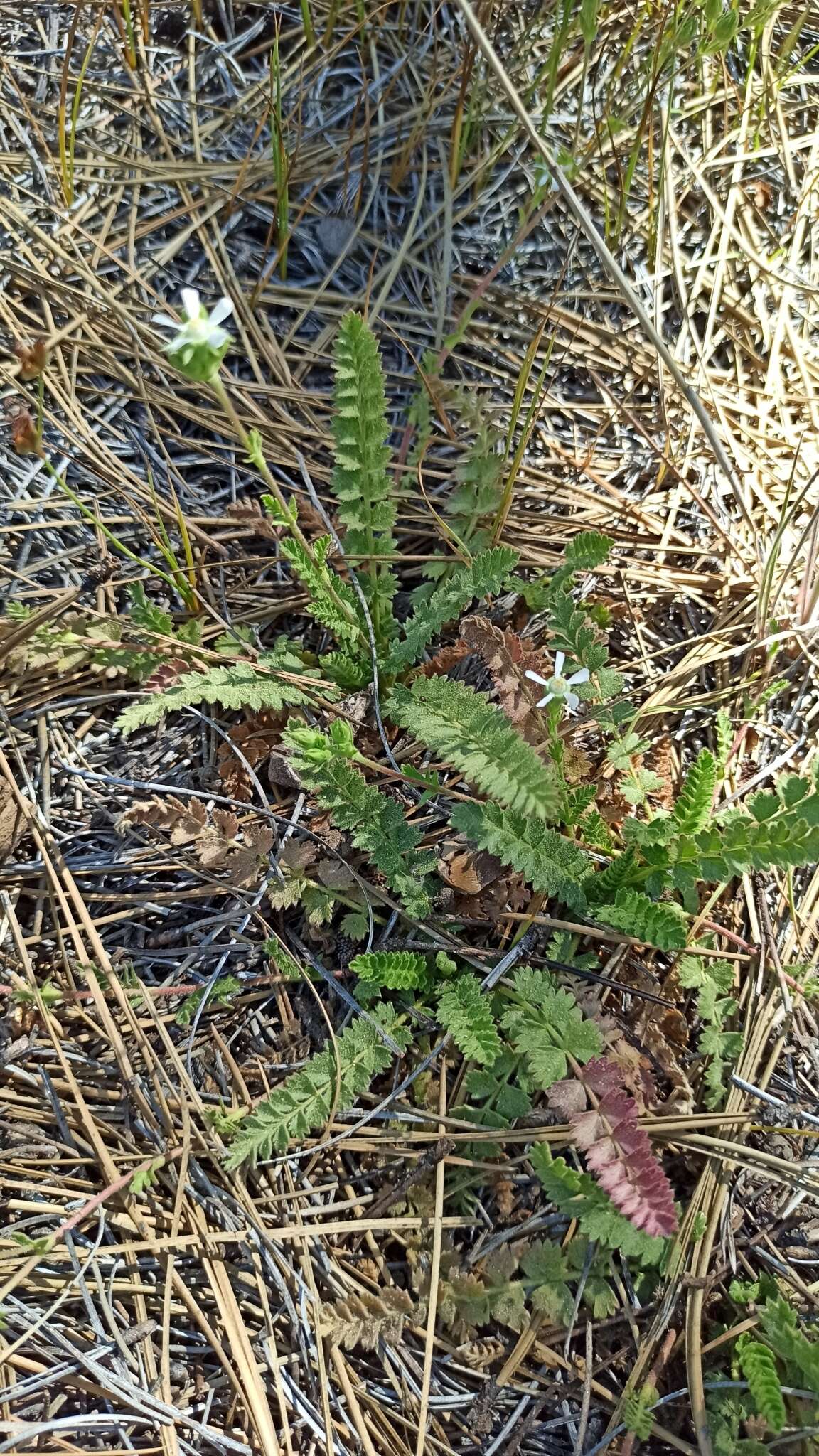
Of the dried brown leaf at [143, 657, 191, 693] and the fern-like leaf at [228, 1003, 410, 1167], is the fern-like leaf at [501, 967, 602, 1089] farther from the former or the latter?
the dried brown leaf at [143, 657, 191, 693]

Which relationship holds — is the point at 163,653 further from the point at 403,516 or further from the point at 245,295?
the point at 245,295

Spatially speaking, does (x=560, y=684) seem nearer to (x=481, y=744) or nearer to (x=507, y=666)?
(x=507, y=666)

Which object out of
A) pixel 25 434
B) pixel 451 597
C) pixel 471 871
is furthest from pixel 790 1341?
pixel 25 434

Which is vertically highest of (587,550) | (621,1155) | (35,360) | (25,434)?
(35,360)

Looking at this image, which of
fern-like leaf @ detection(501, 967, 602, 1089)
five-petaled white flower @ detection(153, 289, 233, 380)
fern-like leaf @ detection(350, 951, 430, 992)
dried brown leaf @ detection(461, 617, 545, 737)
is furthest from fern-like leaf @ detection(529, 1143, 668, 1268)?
five-petaled white flower @ detection(153, 289, 233, 380)

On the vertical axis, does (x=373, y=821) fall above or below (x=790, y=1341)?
above
